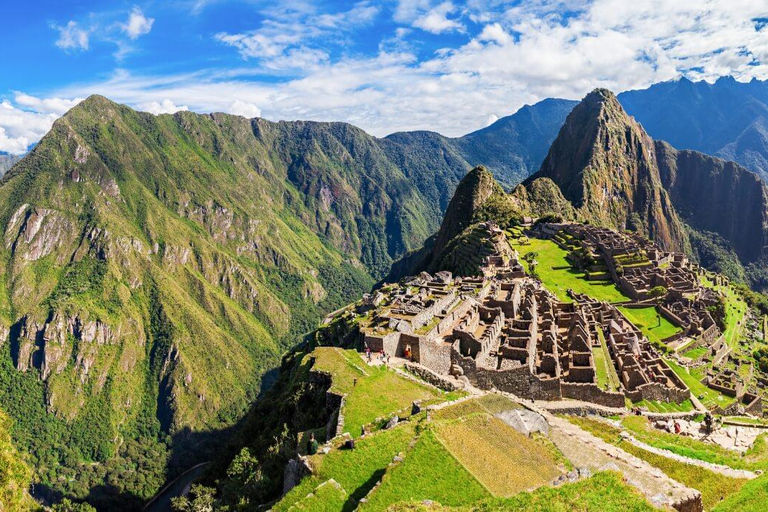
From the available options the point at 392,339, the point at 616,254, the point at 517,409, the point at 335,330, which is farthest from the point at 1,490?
the point at 616,254

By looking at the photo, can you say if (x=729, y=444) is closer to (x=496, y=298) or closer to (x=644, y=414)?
(x=644, y=414)

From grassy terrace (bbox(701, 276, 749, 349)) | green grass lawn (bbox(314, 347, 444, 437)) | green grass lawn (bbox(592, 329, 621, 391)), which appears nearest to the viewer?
green grass lawn (bbox(314, 347, 444, 437))

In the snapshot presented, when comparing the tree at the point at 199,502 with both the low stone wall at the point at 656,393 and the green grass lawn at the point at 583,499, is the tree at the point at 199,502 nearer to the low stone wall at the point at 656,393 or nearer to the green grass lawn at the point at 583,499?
the green grass lawn at the point at 583,499

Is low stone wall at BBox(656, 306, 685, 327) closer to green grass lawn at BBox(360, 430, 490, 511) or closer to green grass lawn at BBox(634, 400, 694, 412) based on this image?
green grass lawn at BBox(634, 400, 694, 412)

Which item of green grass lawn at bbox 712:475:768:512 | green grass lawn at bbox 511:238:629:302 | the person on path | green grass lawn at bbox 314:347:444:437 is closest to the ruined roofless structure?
green grass lawn at bbox 314:347:444:437

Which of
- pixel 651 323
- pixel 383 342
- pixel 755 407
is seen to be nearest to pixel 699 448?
pixel 383 342

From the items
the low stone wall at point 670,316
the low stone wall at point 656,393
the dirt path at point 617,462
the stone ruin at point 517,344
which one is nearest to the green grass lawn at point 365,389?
the stone ruin at point 517,344

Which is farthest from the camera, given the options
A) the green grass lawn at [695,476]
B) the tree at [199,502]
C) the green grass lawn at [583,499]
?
the tree at [199,502]
